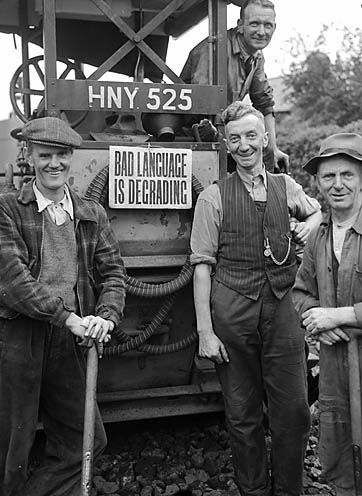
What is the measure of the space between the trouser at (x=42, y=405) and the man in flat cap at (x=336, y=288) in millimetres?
1154

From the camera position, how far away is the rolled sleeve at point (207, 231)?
3.67 metres

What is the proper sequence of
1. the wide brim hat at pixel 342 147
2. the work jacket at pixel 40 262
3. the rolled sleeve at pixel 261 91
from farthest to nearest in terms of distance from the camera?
the rolled sleeve at pixel 261 91, the work jacket at pixel 40 262, the wide brim hat at pixel 342 147

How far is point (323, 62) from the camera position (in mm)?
25516

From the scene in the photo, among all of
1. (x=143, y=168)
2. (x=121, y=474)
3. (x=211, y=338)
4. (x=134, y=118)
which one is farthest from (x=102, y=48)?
(x=121, y=474)

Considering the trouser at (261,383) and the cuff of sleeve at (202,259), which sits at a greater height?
the cuff of sleeve at (202,259)

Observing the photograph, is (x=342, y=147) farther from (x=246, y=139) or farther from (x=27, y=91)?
(x=27, y=91)

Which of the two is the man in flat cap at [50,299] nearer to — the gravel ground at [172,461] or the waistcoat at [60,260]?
the waistcoat at [60,260]

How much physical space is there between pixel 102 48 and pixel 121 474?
3.00 m

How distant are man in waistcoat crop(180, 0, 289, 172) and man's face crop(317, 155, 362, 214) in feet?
4.73

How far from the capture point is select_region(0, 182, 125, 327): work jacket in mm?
3199

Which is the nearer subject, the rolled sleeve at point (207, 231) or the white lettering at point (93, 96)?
the rolled sleeve at point (207, 231)

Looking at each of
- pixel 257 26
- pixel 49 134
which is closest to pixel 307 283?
pixel 49 134

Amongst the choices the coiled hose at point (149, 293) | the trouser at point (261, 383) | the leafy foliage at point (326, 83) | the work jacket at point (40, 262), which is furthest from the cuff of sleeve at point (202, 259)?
the leafy foliage at point (326, 83)

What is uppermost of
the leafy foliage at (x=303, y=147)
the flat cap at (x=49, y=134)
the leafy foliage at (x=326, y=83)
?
the leafy foliage at (x=326, y=83)
